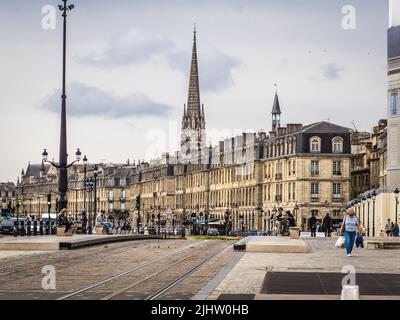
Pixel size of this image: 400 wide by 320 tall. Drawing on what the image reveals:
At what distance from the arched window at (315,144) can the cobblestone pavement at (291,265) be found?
9878 cm

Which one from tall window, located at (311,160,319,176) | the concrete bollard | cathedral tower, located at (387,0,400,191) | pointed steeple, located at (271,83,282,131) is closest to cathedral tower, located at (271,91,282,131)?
pointed steeple, located at (271,83,282,131)

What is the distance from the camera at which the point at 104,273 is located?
26.5 metres

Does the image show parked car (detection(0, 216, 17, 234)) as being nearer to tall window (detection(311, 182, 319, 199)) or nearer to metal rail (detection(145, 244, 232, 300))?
tall window (detection(311, 182, 319, 199))

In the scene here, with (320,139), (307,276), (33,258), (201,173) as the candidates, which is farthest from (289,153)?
(307,276)

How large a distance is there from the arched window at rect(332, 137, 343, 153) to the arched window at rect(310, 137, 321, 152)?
182 cm

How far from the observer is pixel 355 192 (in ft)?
469

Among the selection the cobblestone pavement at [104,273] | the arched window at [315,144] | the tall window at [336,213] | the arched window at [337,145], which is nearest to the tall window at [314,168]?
the arched window at [315,144]

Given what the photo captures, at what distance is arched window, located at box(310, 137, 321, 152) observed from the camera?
136 m

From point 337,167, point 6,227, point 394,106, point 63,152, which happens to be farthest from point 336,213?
point 63,152

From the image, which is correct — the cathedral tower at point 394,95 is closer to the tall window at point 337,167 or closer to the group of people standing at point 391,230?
the group of people standing at point 391,230

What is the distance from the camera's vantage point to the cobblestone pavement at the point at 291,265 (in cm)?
2165

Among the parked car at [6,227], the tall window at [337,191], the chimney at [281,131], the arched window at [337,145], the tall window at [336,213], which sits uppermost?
the chimney at [281,131]

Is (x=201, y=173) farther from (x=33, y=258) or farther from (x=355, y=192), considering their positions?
(x=33, y=258)
